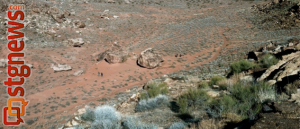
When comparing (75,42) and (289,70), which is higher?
(289,70)

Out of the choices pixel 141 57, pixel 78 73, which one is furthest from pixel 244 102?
Result: pixel 78 73

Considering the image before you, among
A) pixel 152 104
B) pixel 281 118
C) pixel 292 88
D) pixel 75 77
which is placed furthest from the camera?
pixel 75 77

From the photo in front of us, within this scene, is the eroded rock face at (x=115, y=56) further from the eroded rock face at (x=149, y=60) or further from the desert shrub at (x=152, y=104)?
the desert shrub at (x=152, y=104)

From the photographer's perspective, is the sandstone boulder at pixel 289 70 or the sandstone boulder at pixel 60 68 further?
the sandstone boulder at pixel 60 68

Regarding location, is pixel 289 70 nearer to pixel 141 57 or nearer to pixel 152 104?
pixel 152 104

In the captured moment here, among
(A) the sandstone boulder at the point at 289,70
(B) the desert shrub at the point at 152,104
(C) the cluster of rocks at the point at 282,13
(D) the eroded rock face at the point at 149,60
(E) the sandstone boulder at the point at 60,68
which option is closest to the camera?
(A) the sandstone boulder at the point at 289,70

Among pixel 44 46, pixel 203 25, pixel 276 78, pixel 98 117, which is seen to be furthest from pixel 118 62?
pixel 203 25

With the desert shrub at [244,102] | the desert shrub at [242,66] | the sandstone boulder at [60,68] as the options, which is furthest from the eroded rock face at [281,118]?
the sandstone boulder at [60,68]

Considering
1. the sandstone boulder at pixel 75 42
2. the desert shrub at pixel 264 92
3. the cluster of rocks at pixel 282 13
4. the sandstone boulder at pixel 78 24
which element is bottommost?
the sandstone boulder at pixel 75 42

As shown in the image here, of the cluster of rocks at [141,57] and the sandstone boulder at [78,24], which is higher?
the sandstone boulder at [78,24]

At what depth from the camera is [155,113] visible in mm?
6316

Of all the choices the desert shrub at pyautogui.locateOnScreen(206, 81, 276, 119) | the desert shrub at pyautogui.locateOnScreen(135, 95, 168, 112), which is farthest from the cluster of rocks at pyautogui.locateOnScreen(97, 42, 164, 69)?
the desert shrub at pyautogui.locateOnScreen(206, 81, 276, 119)

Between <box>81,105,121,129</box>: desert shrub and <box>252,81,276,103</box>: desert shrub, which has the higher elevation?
<box>252,81,276,103</box>: desert shrub

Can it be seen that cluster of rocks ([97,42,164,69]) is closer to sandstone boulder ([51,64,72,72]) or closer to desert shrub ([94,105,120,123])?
sandstone boulder ([51,64,72,72])
